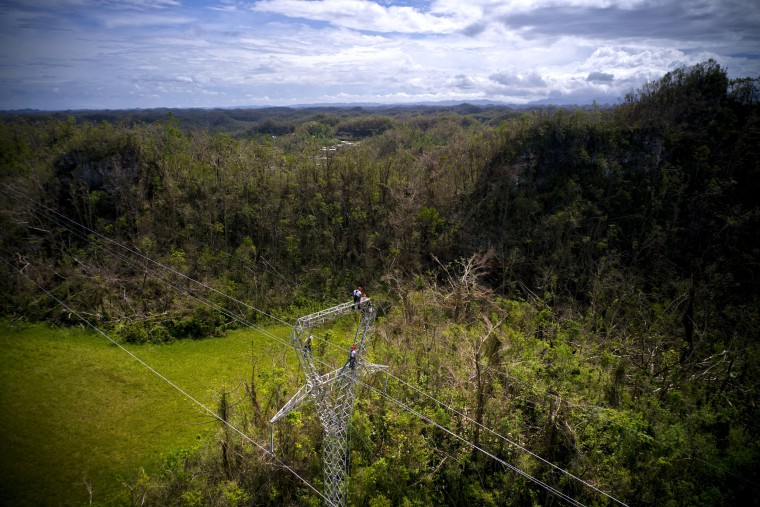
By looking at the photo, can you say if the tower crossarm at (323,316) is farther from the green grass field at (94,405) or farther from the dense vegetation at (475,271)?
the green grass field at (94,405)

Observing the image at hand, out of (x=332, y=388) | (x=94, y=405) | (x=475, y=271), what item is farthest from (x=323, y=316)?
(x=475, y=271)

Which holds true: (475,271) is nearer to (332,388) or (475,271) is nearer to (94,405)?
(332,388)

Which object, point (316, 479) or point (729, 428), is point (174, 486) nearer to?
point (316, 479)

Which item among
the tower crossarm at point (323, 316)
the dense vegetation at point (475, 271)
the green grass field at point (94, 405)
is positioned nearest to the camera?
the tower crossarm at point (323, 316)

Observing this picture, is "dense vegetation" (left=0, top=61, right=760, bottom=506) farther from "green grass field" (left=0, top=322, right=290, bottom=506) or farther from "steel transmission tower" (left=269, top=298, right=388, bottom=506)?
"green grass field" (left=0, top=322, right=290, bottom=506)

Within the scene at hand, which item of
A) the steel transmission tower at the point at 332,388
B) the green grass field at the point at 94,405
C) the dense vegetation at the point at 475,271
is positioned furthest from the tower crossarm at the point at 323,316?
the green grass field at the point at 94,405

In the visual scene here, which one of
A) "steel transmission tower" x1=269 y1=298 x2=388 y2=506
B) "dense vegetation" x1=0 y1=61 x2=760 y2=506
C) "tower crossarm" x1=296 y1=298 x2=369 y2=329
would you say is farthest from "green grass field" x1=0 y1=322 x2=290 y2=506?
"tower crossarm" x1=296 y1=298 x2=369 y2=329
